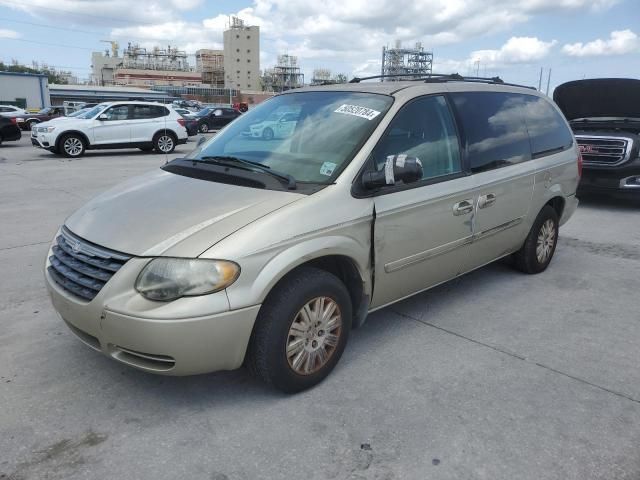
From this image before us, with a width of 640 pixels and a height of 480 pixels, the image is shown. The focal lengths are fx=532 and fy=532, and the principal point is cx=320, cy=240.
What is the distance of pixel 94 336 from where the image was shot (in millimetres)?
2715

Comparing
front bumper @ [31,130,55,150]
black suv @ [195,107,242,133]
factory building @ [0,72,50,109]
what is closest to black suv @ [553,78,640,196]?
front bumper @ [31,130,55,150]

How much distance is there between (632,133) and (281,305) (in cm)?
804

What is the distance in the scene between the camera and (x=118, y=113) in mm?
15625

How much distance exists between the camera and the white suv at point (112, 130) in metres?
15.0

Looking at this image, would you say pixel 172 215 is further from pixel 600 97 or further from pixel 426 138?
pixel 600 97

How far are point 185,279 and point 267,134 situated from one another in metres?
1.57

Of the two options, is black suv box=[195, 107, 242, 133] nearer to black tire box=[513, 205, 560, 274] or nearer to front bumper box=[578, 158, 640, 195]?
front bumper box=[578, 158, 640, 195]

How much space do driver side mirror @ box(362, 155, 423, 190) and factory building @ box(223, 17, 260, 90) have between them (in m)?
136

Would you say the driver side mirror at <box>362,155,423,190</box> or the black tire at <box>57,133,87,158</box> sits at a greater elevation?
the driver side mirror at <box>362,155,423,190</box>

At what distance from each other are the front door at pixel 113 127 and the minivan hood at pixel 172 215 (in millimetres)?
13425

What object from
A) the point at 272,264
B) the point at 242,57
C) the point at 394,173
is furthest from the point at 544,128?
the point at 242,57

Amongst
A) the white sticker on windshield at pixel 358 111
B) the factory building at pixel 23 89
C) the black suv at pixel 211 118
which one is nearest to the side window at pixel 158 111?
the black suv at pixel 211 118

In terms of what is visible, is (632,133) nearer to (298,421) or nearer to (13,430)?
(298,421)

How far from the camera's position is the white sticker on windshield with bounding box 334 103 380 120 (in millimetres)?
3400
